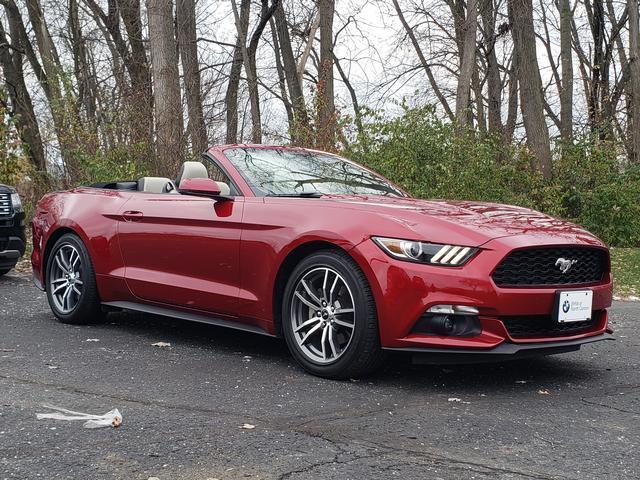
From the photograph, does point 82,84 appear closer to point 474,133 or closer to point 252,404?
point 474,133

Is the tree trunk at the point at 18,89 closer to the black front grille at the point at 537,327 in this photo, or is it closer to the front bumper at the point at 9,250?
the front bumper at the point at 9,250

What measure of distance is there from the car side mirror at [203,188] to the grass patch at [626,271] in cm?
604

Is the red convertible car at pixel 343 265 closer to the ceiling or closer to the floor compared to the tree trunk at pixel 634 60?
closer to the floor

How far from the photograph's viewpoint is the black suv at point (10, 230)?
31.1ft

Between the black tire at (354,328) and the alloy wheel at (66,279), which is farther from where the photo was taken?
the alloy wheel at (66,279)

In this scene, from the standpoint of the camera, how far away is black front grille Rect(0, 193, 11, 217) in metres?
9.57

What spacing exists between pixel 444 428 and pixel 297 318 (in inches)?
54.5

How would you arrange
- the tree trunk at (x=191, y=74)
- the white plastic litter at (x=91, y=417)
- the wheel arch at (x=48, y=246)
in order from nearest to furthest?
the white plastic litter at (x=91, y=417) → the wheel arch at (x=48, y=246) → the tree trunk at (x=191, y=74)

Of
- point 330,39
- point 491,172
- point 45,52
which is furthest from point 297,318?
point 45,52

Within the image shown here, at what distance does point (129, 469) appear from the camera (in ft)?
10.6

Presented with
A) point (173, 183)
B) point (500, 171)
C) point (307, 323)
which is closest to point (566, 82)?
point (500, 171)

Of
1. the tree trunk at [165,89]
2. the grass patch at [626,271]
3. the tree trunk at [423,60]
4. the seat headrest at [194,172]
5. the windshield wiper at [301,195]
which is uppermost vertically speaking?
the tree trunk at [423,60]

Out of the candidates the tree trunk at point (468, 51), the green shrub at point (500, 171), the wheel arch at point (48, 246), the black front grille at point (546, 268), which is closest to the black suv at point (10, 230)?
the wheel arch at point (48, 246)

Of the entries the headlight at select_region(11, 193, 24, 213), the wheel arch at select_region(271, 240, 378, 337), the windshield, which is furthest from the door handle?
the headlight at select_region(11, 193, 24, 213)
